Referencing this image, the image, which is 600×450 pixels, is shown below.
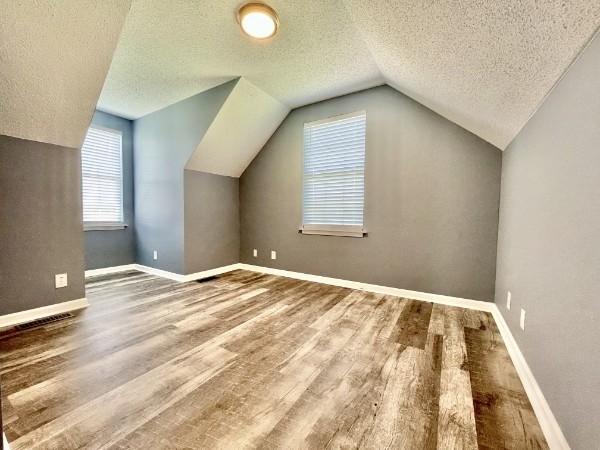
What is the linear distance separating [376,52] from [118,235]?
4455 millimetres

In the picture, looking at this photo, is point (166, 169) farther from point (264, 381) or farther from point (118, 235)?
point (264, 381)

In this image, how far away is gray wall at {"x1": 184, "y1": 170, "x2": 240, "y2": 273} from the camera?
368cm

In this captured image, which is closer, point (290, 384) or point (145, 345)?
point (290, 384)

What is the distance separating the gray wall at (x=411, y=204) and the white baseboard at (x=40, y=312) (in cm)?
253

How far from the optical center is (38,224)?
234 centimetres

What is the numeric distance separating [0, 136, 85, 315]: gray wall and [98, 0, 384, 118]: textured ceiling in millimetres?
1206

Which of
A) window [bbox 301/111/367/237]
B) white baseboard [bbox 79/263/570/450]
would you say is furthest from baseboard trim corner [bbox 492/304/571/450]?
window [bbox 301/111/367/237]

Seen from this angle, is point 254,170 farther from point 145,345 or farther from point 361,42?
point 145,345

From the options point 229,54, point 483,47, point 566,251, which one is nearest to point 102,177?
point 229,54

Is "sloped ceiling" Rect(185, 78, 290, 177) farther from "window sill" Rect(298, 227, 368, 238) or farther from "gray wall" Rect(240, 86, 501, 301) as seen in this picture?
"window sill" Rect(298, 227, 368, 238)

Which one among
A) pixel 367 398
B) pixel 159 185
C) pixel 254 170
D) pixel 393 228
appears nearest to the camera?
pixel 367 398

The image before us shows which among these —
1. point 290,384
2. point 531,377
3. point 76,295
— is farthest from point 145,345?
point 531,377

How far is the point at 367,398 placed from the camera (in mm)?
1375

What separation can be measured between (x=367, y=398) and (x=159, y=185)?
389 centimetres
